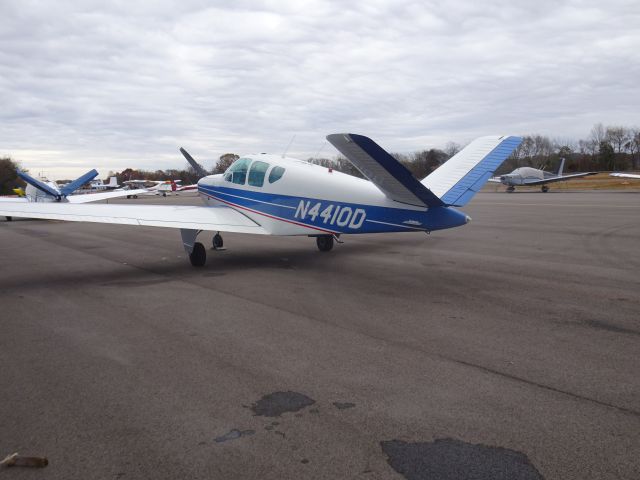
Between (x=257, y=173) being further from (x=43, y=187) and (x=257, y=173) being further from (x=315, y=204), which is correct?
(x=43, y=187)

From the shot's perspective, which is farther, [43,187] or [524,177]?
[524,177]

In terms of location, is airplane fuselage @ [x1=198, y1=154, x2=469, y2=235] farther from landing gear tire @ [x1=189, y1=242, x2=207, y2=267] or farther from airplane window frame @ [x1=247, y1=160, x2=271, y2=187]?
landing gear tire @ [x1=189, y1=242, x2=207, y2=267]

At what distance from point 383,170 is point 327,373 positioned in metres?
4.55

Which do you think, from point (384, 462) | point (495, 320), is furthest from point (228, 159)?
point (384, 462)

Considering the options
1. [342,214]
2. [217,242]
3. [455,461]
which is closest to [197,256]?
[217,242]

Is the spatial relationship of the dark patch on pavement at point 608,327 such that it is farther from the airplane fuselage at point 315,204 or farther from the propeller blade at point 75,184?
the propeller blade at point 75,184

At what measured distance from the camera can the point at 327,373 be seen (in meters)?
4.67

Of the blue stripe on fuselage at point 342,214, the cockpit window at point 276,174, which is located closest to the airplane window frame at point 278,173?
the cockpit window at point 276,174

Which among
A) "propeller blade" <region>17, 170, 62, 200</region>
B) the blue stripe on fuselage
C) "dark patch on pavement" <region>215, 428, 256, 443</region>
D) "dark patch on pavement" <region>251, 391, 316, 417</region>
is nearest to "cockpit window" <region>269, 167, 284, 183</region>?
the blue stripe on fuselage

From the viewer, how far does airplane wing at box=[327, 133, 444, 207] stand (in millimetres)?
7699

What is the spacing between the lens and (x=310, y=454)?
327 cm

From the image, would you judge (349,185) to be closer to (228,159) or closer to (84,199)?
(84,199)

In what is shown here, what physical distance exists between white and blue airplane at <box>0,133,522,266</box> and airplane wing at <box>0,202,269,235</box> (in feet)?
0.06

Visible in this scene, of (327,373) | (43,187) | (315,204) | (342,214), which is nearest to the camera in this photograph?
(327,373)
